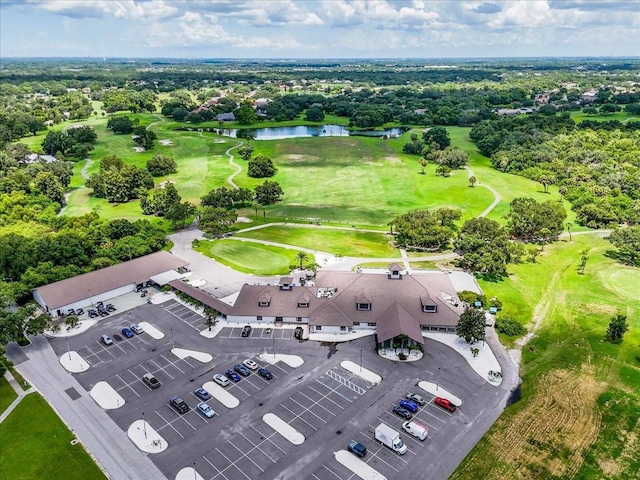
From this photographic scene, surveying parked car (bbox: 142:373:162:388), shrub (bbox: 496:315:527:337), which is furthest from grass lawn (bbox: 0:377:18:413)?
shrub (bbox: 496:315:527:337)

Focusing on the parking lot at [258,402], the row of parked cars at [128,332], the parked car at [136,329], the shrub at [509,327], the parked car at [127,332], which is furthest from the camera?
the shrub at [509,327]

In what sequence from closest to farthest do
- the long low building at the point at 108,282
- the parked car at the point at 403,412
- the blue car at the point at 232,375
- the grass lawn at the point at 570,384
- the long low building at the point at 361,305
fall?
1. the grass lawn at the point at 570,384
2. the parked car at the point at 403,412
3. the blue car at the point at 232,375
4. the long low building at the point at 361,305
5. the long low building at the point at 108,282

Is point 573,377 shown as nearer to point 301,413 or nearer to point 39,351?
point 301,413

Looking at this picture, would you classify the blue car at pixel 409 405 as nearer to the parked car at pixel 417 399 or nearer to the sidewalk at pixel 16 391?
the parked car at pixel 417 399

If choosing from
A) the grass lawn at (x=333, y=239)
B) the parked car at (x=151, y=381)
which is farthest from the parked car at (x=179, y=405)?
the grass lawn at (x=333, y=239)

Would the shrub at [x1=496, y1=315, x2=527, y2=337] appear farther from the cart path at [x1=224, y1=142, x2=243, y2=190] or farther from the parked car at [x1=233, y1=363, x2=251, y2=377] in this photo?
the cart path at [x1=224, y1=142, x2=243, y2=190]

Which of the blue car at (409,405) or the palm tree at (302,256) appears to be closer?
the blue car at (409,405)

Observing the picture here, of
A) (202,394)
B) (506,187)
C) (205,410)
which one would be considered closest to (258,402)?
(205,410)
